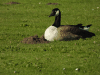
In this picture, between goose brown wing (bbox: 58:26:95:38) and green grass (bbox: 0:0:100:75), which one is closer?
green grass (bbox: 0:0:100:75)

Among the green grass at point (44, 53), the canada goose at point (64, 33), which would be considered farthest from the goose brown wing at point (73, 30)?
the green grass at point (44, 53)

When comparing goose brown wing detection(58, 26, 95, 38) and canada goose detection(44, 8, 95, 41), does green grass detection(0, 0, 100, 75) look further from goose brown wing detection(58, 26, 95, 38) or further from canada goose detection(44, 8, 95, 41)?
goose brown wing detection(58, 26, 95, 38)

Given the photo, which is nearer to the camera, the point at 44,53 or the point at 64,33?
the point at 44,53

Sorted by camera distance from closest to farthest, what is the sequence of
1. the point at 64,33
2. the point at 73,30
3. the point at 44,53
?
the point at 44,53 < the point at 64,33 < the point at 73,30

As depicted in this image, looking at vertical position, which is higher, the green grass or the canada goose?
the canada goose

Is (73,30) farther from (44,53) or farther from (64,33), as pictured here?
(44,53)

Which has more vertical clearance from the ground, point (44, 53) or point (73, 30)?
point (73, 30)

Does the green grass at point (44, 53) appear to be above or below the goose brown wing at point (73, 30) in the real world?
below

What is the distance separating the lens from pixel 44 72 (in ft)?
24.3

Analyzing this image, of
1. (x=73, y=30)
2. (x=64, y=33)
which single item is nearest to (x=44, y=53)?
(x=64, y=33)

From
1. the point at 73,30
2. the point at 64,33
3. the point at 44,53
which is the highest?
the point at 73,30

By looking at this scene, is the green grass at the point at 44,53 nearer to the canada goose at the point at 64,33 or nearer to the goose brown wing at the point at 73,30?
the canada goose at the point at 64,33

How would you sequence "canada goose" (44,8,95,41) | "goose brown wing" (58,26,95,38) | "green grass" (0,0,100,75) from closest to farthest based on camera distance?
1. "green grass" (0,0,100,75)
2. "canada goose" (44,8,95,41)
3. "goose brown wing" (58,26,95,38)

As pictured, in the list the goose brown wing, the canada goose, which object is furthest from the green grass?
the goose brown wing
